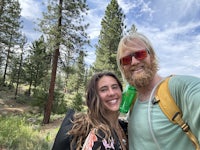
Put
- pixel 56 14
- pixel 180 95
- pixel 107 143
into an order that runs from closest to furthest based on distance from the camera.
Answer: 1. pixel 180 95
2. pixel 107 143
3. pixel 56 14

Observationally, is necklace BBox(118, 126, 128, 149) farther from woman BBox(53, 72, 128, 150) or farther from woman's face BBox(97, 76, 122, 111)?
woman's face BBox(97, 76, 122, 111)

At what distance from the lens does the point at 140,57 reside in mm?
2057

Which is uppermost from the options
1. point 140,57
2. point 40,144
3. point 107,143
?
point 140,57

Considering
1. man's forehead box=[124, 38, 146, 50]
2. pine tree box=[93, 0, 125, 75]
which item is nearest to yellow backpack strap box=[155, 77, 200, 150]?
man's forehead box=[124, 38, 146, 50]

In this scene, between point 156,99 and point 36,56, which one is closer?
point 156,99

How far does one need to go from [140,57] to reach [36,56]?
107 feet

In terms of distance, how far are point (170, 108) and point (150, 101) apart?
22 cm

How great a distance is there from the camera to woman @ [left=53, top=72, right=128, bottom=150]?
6.50 ft

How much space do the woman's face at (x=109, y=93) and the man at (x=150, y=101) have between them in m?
0.22

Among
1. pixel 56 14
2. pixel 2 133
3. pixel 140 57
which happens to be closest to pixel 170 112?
pixel 140 57

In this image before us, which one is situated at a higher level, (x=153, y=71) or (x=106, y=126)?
(x=153, y=71)

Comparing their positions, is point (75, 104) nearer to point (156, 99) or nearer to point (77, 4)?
point (77, 4)

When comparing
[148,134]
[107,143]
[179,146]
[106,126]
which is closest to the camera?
[179,146]

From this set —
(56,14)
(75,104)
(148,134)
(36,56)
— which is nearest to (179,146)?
(148,134)
